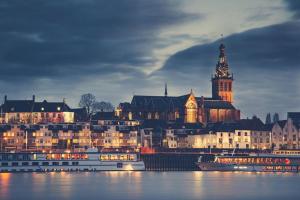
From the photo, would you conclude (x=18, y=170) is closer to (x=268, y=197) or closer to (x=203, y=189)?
(x=203, y=189)

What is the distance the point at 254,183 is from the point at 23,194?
149 feet

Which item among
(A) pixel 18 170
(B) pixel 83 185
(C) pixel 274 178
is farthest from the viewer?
(A) pixel 18 170

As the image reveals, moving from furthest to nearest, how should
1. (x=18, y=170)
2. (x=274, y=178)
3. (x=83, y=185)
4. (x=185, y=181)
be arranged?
(x=18, y=170), (x=274, y=178), (x=185, y=181), (x=83, y=185)

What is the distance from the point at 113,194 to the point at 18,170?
226ft

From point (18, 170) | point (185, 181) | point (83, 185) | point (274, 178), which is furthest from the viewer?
point (18, 170)

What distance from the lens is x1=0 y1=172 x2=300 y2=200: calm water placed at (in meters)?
129

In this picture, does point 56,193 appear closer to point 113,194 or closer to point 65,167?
point 113,194

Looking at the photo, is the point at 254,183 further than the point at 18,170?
No

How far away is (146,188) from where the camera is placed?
143 metres

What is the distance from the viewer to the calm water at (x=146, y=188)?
423 ft

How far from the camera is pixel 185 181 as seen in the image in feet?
535

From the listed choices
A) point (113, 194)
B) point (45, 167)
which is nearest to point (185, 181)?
point (113, 194)

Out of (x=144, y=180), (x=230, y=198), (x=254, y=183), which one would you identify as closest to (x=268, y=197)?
(x=230, y=198)

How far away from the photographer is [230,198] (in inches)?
4929
